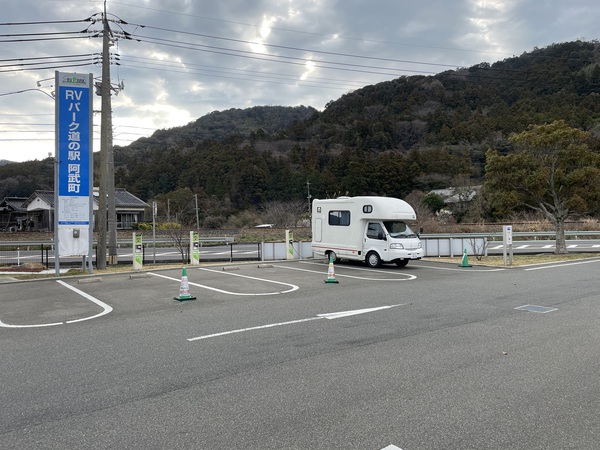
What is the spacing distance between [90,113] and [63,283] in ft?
21.5

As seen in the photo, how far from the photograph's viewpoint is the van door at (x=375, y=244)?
17.0 metres

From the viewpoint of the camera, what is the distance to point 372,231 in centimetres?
1759

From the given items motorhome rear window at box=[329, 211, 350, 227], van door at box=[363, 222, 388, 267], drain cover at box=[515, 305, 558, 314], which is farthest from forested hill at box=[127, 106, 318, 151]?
drain cover at box=[515, 305, 558, 314]

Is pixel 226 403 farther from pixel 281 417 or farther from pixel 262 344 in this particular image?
pixel 262 344

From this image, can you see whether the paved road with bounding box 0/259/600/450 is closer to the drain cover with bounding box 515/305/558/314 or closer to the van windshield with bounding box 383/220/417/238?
the drain cover with bounding box 515/305/558/314

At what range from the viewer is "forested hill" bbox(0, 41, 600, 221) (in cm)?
6494

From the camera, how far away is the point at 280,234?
1601 inches

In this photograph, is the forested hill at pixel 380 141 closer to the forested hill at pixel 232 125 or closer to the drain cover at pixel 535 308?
the forested hill at pixel 232 125

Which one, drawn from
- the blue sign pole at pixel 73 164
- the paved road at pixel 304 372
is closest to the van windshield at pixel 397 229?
the paved road at pixel 304 372

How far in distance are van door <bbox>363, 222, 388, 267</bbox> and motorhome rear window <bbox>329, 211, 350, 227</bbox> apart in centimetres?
100

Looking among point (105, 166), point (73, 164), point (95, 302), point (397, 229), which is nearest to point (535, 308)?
point (397, 229)

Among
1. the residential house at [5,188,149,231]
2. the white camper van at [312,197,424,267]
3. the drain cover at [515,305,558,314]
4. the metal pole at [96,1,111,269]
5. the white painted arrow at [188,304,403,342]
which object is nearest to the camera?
the white painted arrow at [188,304,403,342]

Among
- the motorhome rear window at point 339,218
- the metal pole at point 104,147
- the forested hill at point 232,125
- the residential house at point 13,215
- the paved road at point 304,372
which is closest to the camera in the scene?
the paved road at point 304,372

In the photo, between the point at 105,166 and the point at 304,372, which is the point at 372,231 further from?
the point at 304,372
